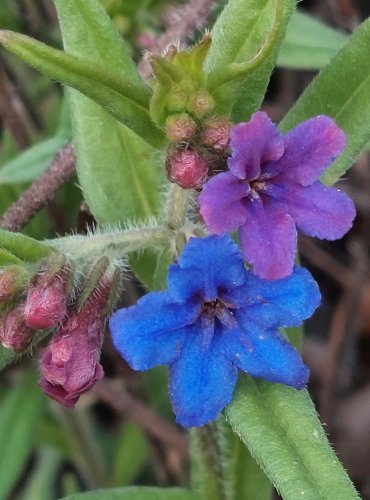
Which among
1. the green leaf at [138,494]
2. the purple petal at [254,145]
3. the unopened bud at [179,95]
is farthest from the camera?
the green leaf at [138,494]

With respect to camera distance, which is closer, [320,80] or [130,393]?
[320,80]

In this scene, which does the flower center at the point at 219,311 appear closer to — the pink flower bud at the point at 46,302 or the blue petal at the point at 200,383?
the blue petal at the point at 200,383

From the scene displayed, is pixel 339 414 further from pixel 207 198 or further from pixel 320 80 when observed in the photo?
pixel 207 198

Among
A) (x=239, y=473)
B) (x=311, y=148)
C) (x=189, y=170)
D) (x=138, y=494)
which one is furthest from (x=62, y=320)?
(x=239, y=473)

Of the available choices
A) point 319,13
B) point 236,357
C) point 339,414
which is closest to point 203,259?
point 236,357

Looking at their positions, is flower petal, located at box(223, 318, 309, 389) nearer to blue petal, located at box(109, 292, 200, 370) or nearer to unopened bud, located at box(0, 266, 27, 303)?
blue petal, located at box(109, 292, 200, 370)

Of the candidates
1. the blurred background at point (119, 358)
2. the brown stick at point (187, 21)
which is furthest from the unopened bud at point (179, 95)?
the brown stick at point (187, 21)

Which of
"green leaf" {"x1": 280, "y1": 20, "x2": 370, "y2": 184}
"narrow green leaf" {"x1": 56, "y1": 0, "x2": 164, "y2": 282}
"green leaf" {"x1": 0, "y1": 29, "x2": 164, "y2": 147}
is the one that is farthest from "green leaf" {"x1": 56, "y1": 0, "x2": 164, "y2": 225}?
"green leaf" {"x1": 280, "y1": 20, "x2": 370, "y2": 184}
